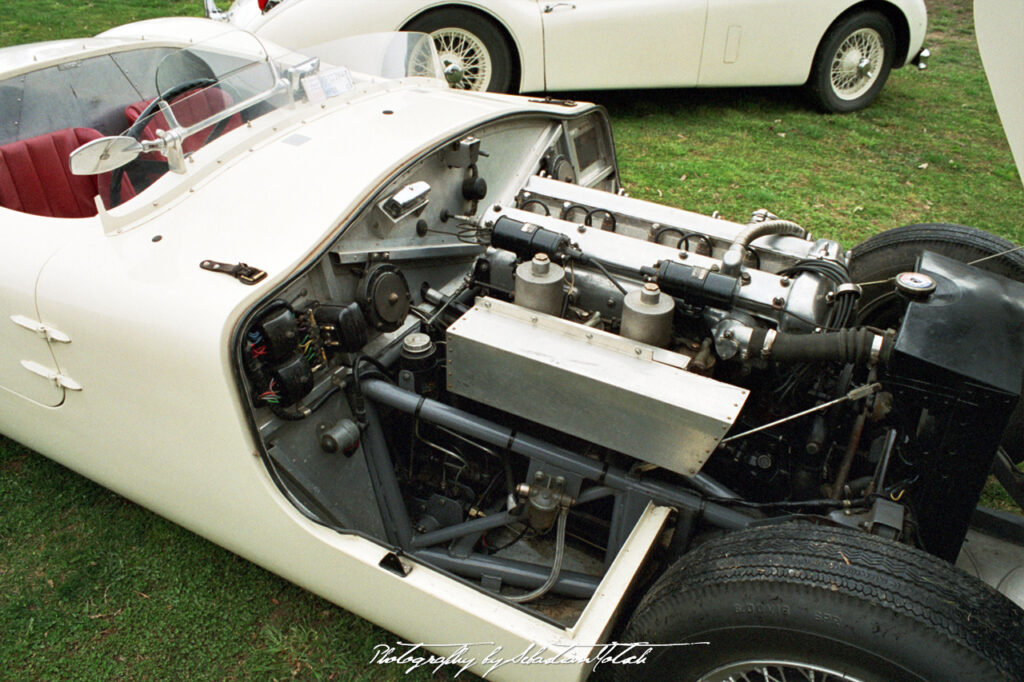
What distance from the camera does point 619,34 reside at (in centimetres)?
595

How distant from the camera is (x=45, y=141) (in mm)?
3123

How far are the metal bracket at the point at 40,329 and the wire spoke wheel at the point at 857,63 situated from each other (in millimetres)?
6388

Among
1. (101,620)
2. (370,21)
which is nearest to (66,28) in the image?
(370,21)

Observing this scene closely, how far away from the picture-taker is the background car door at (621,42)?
584cm

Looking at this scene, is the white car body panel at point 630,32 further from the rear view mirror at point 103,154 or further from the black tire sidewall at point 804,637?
the black tire sidewall at point 804,637

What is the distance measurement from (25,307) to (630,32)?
4916 mm

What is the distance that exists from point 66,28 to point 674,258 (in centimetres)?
864

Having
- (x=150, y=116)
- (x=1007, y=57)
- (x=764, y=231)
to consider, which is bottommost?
(x=764, y=231)

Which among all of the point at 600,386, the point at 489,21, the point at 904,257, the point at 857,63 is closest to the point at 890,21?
the point at 857,63

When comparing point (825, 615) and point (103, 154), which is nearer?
point (825, 615)

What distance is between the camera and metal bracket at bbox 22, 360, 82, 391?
2416 millimetres

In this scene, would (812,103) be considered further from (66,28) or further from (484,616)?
(66,28)

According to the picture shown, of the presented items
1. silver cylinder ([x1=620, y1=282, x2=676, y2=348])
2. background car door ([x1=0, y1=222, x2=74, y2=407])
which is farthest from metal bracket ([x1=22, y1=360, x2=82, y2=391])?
silver cylinder ([x1=620, y1=282, x2=676, y2=348])

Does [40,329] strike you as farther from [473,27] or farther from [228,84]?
[473,27]
